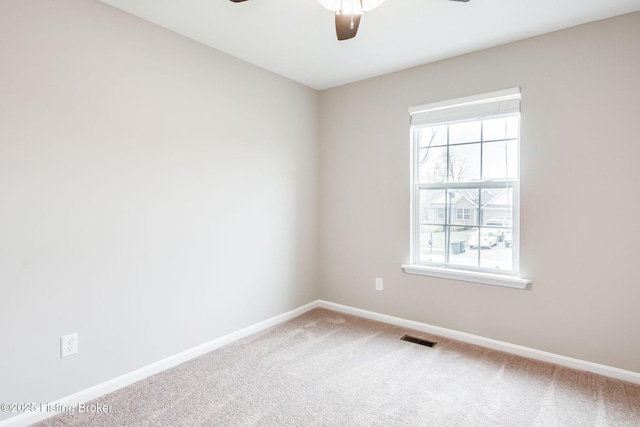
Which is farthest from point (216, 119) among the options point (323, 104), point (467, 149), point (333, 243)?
point (467, 149)

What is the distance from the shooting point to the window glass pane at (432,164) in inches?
121

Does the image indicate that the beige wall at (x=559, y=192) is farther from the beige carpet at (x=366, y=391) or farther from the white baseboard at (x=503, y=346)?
the beige carpet at (x=366, y=391)

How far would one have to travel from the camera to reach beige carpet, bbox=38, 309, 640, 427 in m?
1.91

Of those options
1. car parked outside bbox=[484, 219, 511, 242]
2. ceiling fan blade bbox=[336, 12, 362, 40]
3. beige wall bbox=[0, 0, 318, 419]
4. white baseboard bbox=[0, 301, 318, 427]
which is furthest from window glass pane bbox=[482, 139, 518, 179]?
white baseboard bbox=[0, 301, 318, 427]

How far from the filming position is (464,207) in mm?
2977

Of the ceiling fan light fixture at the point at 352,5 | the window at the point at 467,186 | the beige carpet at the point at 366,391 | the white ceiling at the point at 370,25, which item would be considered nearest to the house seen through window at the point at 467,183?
the window at the point at 467,186

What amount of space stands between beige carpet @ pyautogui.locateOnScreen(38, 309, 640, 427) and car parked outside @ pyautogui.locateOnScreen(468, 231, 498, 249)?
2.74 feet

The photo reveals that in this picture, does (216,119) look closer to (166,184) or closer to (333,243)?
(166,184)

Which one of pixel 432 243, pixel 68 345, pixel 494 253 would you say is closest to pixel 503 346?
pixel 494 253

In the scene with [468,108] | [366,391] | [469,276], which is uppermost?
[468,108]

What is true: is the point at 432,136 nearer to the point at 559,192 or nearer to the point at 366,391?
the point at 559,192

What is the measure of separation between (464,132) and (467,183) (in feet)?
1.45

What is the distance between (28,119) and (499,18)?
9.51 ft

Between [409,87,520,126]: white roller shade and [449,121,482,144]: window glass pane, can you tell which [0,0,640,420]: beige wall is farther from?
[449,121,482,144]: window glass pane
